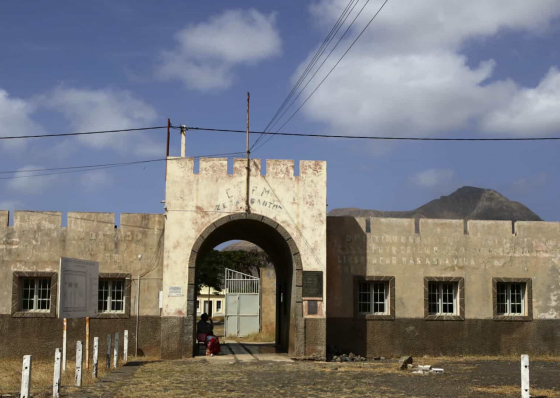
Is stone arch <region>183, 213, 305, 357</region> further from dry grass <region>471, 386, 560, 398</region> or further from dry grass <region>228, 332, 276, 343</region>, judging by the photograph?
dry grass <region>471, 386, 560, 398</region>

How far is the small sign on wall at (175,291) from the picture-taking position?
20.4 m

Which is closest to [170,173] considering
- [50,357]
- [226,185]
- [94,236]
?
[226,185]

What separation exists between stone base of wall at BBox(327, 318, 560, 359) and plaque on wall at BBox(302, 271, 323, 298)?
141 cm

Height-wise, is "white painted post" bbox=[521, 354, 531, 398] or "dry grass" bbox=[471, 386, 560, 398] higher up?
"white painted post" bbox=[521, 354, 531, 398]

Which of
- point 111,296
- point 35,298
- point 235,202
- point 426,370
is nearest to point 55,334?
point 35,298

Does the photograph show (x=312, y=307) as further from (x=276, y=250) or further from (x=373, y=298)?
(x=276, y=250)

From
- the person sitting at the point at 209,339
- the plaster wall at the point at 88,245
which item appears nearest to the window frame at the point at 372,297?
the person sitting at the point at 209,339

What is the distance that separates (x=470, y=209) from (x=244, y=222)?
13756cm

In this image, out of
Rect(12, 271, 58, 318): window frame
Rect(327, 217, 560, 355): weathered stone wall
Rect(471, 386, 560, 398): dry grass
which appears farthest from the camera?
Rect(327, 217, 560, 355): weathered stone wall

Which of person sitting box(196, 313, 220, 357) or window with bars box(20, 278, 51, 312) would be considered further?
person sitting box(196, 313, 220, 357)

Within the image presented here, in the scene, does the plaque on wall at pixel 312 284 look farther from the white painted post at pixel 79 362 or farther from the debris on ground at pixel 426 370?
the white painted post at pixel 79 362

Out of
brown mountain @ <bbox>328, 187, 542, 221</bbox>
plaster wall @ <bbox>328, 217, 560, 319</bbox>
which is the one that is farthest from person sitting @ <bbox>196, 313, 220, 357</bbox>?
brown mountain @ <bbox>328, 187, 542, 221</bbox>

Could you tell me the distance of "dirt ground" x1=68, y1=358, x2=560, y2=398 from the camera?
43.0ft

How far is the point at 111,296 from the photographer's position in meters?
21.4
